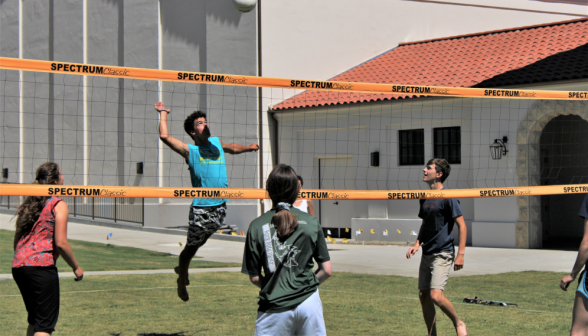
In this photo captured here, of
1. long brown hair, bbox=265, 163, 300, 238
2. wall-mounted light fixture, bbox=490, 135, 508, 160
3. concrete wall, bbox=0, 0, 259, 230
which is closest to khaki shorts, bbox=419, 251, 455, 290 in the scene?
long brown hair, bbox=265, 163, 300, 238

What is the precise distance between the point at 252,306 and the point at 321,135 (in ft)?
39.5

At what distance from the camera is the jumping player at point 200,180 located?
250 inches

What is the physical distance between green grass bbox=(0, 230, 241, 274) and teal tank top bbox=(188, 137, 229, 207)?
629cm

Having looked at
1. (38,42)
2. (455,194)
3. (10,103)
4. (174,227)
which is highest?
(38,42)

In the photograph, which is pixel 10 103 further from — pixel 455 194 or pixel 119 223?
pixel 455 194

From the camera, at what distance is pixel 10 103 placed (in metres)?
26.0

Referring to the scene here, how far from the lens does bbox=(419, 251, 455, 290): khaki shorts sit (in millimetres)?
5898

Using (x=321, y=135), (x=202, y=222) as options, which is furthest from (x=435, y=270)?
(x=321, y=135)

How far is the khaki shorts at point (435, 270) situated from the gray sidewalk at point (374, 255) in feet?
18.1

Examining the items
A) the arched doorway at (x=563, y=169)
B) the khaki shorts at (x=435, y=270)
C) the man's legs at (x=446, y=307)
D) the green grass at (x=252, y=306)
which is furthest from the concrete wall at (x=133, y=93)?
the man's legs at (x=446, y=307)

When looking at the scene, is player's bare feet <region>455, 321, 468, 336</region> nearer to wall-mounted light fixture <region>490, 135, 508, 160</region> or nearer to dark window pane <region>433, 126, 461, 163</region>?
wall-mounted light fixture <region>490, 135, 508, 160</region>

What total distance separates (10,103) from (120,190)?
73.8 ft

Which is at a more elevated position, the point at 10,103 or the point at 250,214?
the point at 10,103

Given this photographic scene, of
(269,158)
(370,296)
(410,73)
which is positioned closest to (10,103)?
(269,158)
